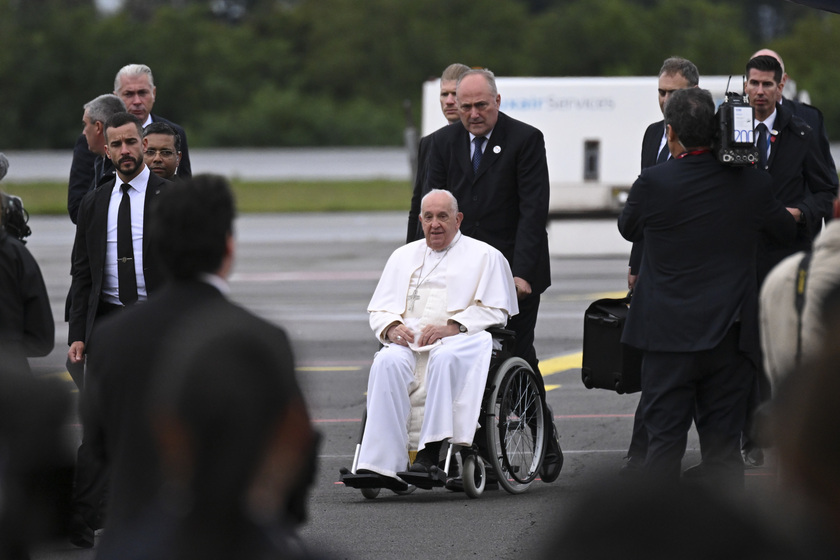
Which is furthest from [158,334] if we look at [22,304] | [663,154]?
[663,154]

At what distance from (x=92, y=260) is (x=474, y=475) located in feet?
6.98

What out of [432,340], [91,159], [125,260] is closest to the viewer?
[125,260]

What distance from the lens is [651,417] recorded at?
5797 mm

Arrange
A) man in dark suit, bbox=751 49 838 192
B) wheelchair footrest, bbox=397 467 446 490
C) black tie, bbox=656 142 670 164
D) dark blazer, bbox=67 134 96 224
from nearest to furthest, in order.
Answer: wheelchair footrest, bbox=397 467 446 490, black tie, bbox=656 142 670 164, man in dark suit, bbox=751 49 838 192, dark blazer, bbox=67 134 96 224

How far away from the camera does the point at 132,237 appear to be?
6457 mm

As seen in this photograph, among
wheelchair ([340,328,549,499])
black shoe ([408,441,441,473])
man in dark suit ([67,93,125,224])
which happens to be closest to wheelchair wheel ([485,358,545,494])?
wheelchair ([340,328,549,499])

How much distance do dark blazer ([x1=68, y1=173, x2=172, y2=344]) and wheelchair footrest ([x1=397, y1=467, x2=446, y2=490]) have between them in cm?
152

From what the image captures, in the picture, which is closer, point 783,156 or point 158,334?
point 158,334

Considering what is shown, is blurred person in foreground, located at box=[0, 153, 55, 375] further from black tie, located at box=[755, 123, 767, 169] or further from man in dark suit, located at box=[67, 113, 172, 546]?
black tie, located at box=[755, 123, 767, 169]

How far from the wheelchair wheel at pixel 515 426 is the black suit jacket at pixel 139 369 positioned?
151 inches

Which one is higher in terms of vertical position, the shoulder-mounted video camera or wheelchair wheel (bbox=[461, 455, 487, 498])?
the shoulder-mounted video camera

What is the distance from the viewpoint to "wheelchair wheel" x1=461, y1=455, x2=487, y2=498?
693cm

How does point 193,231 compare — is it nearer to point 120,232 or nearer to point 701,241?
point 701,241

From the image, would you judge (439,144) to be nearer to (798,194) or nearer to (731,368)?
(798,194)
